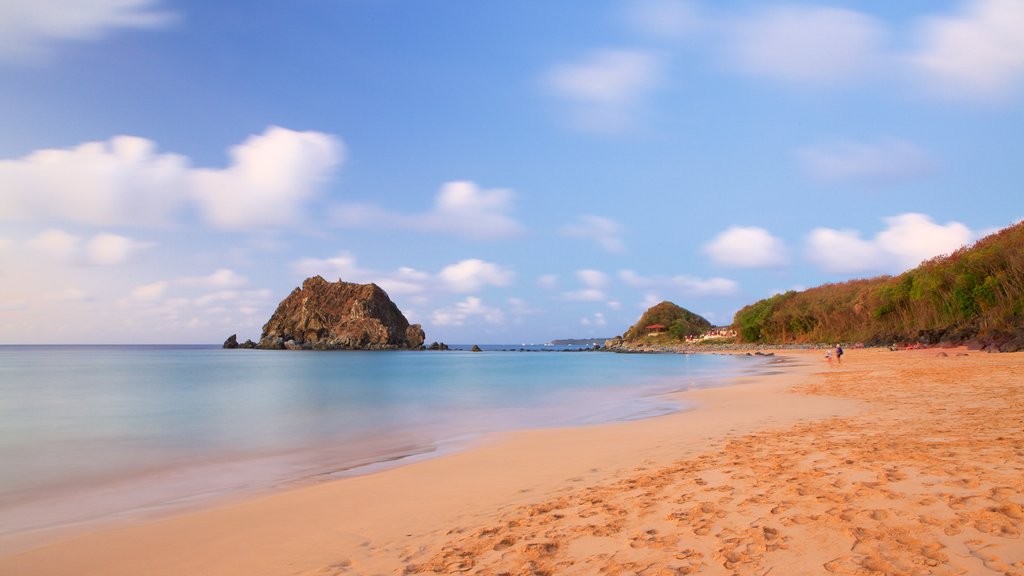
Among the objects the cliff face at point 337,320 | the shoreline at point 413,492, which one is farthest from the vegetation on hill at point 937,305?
the cliff face at point 337,320

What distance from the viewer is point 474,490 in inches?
236

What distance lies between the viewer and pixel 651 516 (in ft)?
14.2

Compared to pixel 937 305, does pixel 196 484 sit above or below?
below

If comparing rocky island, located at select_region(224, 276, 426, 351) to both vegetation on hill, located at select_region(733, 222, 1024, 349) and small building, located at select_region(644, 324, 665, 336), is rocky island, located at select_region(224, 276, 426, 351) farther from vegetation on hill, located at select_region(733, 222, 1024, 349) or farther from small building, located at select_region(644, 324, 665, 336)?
vegetation on hill, located at select_region(733, 222, 1024, 349)

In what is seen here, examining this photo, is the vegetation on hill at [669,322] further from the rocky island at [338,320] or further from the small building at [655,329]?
the rocky island at [338,320]

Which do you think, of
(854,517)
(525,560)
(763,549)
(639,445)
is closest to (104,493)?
(525,560)

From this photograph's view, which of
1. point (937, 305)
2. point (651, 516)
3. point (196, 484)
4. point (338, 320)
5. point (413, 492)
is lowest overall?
point (196, 484)

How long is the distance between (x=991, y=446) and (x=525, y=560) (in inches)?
197

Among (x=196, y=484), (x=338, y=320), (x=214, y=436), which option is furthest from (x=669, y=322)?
(x=196, y=484)

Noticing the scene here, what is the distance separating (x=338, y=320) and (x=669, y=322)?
6394 cm

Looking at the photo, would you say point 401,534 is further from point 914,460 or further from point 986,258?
point 986,258

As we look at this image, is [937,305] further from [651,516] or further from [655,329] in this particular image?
[655,329]

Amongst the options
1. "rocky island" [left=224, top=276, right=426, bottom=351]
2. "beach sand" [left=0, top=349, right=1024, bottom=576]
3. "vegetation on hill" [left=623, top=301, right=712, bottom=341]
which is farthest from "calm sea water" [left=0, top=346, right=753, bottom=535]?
"rocky island" [left=224, top=276, right=426, bottom=351]

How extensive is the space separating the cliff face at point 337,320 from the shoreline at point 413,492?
10711 centimetres
